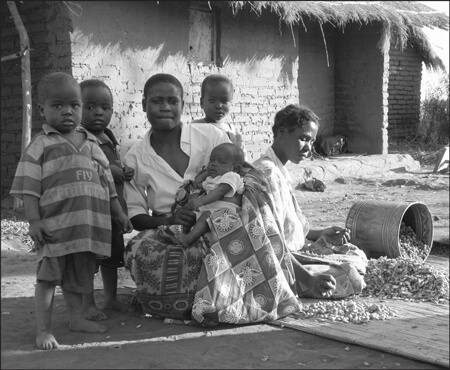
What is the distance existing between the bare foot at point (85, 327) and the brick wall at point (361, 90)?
9417 mm

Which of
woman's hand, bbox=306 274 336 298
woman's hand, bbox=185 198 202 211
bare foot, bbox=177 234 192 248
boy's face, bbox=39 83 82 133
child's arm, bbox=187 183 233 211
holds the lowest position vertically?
woman's hand, bbox=306 274 336 298

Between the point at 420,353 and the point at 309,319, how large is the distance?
730 millimetres

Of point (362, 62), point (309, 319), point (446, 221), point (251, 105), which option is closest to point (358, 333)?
point (309, 319)

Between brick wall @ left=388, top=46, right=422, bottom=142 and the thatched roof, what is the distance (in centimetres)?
27

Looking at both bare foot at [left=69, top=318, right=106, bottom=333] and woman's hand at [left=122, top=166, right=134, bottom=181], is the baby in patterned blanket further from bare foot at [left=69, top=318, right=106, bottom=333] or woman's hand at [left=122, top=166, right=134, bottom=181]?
bare foot at [left=69, top=318, right=106, bottom=333]

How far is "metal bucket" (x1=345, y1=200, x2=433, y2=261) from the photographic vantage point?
4.93 m

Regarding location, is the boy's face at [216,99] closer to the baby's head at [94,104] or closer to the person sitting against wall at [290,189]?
the person sitting against wall at [290,189]

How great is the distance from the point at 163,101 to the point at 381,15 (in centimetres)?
816

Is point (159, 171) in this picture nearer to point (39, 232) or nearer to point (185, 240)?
point (185, 240)

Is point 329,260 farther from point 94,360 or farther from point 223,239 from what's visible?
point 94,360

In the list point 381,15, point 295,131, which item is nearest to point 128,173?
point 295,131

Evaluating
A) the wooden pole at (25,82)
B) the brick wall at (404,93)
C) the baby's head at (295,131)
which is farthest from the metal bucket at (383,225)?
the brick wall at (404,93)

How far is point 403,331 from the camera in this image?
3389 millimetres

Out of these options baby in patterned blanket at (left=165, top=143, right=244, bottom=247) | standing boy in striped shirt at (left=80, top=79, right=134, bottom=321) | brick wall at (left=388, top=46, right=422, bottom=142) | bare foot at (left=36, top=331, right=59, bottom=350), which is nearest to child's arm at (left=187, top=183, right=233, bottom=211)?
baby in patterned blanket at (left=165, top=143, right=244, bottom=247)
